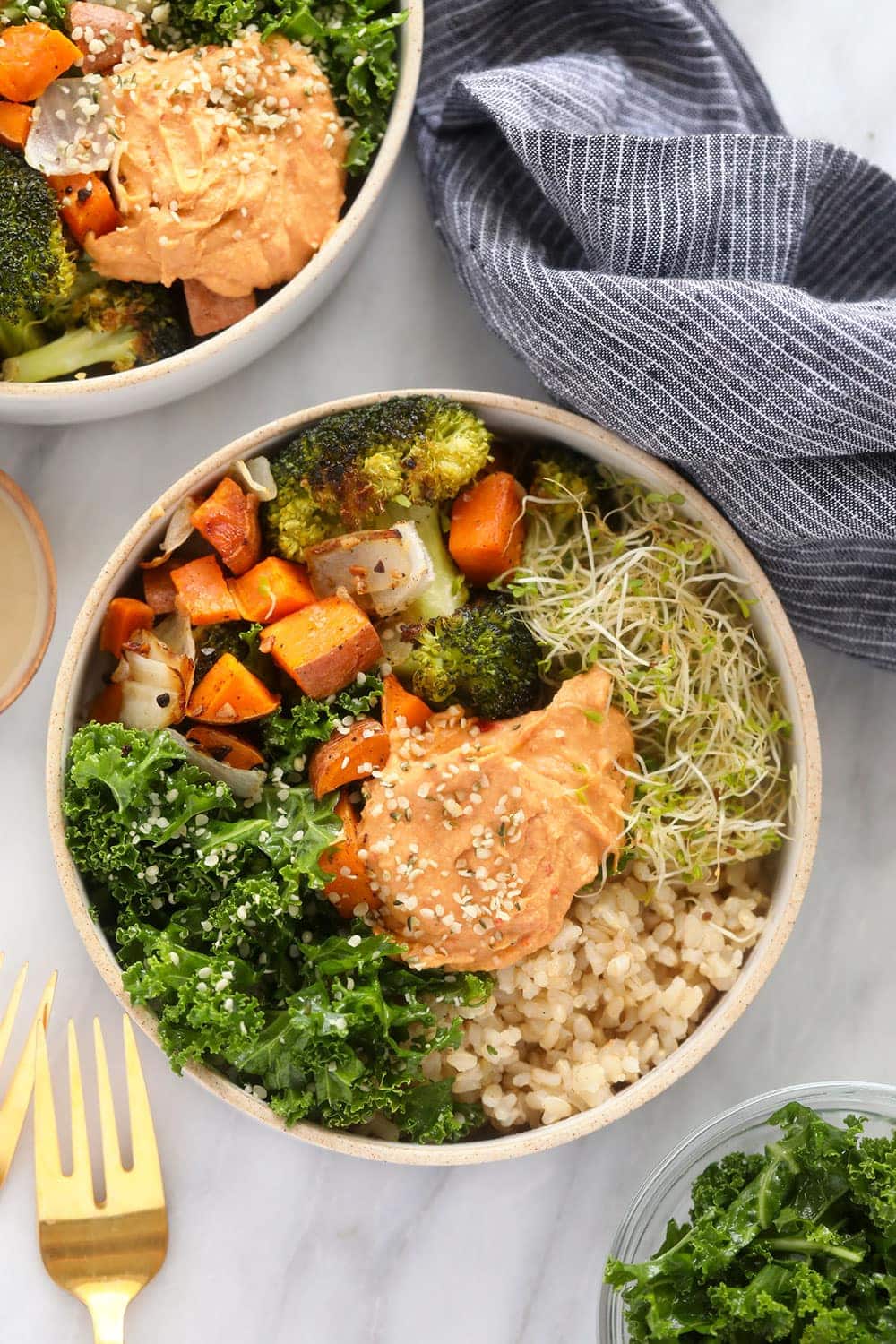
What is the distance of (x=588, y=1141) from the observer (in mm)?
2623

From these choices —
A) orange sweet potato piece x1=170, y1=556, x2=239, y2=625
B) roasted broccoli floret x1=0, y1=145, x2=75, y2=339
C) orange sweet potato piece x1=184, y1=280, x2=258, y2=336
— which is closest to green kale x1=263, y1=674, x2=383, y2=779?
orange sweet potato piece x1=170, y1=556, x2=239, y2=625

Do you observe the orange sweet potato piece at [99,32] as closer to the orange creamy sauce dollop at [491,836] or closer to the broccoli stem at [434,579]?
the broccoli stem at [434,579]

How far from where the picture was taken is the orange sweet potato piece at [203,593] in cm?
235

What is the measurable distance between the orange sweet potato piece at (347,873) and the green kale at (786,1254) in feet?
2.61

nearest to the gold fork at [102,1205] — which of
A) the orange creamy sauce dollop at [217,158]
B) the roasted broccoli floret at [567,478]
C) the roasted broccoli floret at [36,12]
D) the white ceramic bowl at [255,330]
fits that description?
the white ceramic bowl at [255,330]

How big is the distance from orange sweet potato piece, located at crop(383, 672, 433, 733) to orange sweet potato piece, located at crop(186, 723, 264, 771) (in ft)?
0.88

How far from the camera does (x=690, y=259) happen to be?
2332 millimetres

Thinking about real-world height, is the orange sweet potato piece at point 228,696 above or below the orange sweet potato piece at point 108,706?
above

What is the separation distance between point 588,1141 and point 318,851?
3.20 feet

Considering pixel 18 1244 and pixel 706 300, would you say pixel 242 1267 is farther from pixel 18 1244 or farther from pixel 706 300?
pixel 706 300

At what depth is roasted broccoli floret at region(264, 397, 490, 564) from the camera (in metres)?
2.31

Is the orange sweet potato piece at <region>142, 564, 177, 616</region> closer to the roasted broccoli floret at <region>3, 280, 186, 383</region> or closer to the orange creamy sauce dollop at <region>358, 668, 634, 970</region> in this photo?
the roasted broccoli floret at <region>3, 280, 186, 383</region>

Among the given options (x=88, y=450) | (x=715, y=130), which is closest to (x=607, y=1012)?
(x=88, y=450)

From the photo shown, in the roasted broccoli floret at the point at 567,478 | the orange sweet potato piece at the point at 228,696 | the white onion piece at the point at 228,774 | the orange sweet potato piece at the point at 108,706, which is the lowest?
the white onion piece at the point at 228,774
